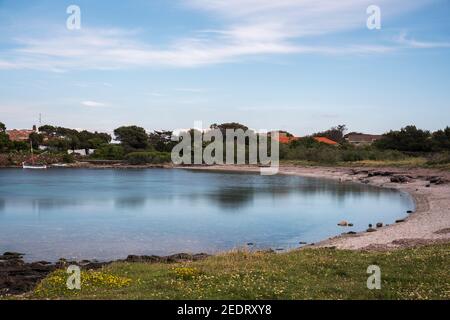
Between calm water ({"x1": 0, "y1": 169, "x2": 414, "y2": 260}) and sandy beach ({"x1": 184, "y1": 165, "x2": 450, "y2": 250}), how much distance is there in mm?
2211

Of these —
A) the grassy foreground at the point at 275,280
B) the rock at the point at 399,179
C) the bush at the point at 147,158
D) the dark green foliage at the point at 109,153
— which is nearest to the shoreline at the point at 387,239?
the rock at the point at 399,179

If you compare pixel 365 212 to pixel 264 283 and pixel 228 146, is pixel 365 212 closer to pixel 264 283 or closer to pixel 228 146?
pixel 264 283

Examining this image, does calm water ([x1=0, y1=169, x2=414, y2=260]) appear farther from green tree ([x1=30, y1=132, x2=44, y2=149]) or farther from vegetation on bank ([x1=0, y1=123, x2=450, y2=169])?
green tree ([x1=30, y1=132, x2=44, y2=149])

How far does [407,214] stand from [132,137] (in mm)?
138513

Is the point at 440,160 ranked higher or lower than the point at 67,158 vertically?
higher

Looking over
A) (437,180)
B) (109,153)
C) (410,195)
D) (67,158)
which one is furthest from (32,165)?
(410,195)

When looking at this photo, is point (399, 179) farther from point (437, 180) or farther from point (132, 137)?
point (132, 137)

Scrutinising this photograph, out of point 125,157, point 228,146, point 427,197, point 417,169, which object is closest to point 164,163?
point 125,157

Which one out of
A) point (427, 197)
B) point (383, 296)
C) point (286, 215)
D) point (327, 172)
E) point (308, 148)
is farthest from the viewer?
point (308, 148)

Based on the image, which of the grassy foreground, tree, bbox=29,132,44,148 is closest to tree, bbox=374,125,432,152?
the grassy foreground

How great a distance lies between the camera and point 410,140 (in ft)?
373

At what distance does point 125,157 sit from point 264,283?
15445cm

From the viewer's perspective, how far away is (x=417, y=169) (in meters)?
85.3

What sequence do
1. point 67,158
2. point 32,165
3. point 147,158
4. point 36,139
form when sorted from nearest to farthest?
1. point 32,165
2. point 67,158
3. point 147,158
4. point 36,139
